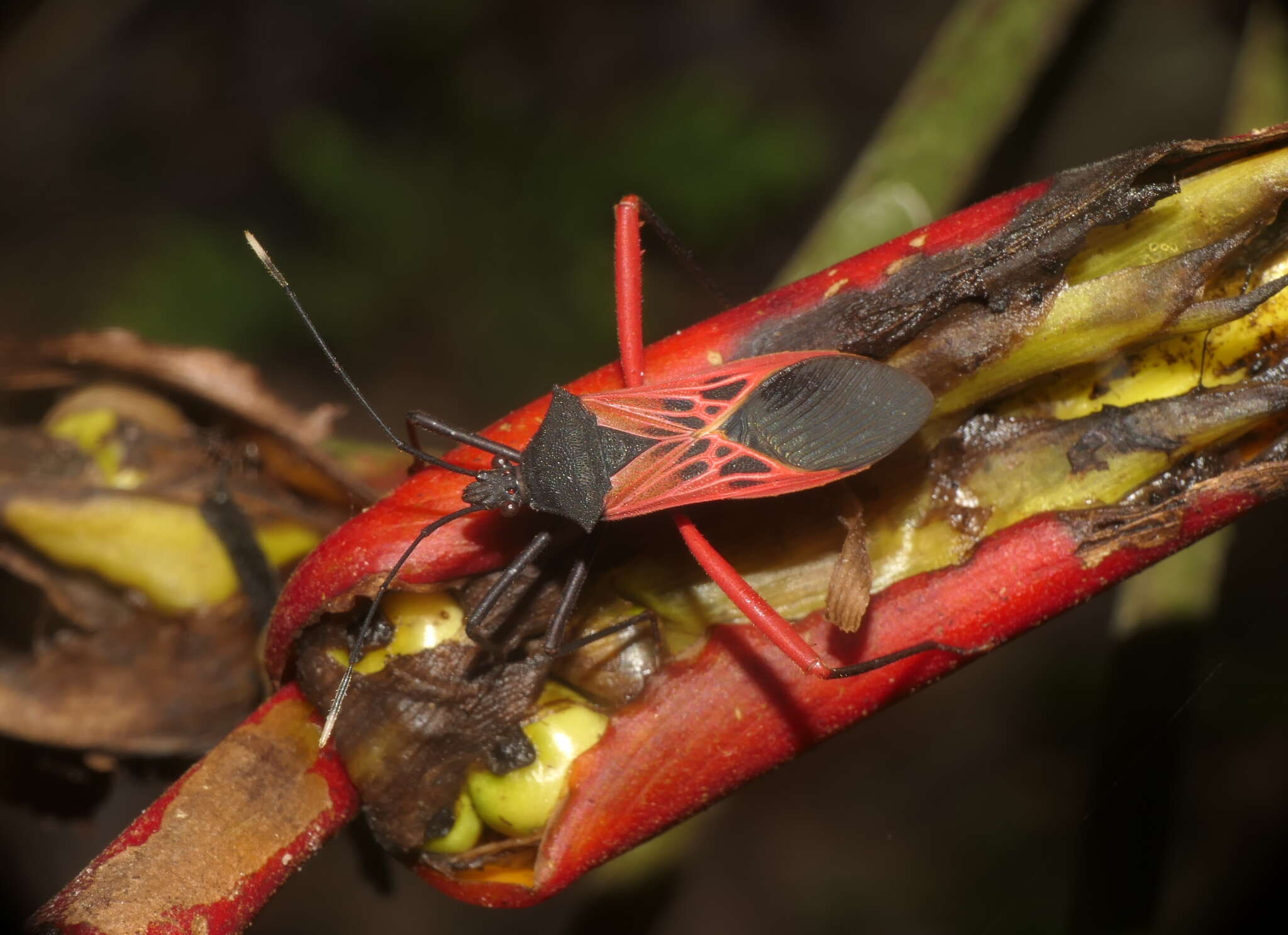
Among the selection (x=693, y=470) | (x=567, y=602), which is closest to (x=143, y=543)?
(x=567, y=602)

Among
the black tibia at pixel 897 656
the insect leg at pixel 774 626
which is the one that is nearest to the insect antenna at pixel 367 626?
the insect leg at pixel 774 626

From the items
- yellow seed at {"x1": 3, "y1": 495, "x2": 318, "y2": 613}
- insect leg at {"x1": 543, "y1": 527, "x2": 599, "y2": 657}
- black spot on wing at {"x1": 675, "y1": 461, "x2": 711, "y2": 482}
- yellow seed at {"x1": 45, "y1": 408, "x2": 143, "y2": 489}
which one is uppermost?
yellow seed at {"x1": 45, "y1": 408, "x2": 143, "y2": 489}

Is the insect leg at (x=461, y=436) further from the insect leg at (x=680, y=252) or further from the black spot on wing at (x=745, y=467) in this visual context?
the insect leg at (x=680, y=252)

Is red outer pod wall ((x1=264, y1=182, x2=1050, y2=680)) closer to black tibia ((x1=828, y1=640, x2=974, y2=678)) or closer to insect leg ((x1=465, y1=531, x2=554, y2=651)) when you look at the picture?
insect leg ((x1=465, y1=531, x2=554, y2=651))

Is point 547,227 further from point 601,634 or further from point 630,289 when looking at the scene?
point 601,634

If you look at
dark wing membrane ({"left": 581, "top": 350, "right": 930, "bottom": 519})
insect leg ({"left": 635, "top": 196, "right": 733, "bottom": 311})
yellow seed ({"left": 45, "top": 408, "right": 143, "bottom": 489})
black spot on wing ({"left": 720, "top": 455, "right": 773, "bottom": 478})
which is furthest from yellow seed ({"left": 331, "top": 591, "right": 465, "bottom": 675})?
insect leg ({"left": 635, "top": 196, "right": 733, "bottom": 311})
